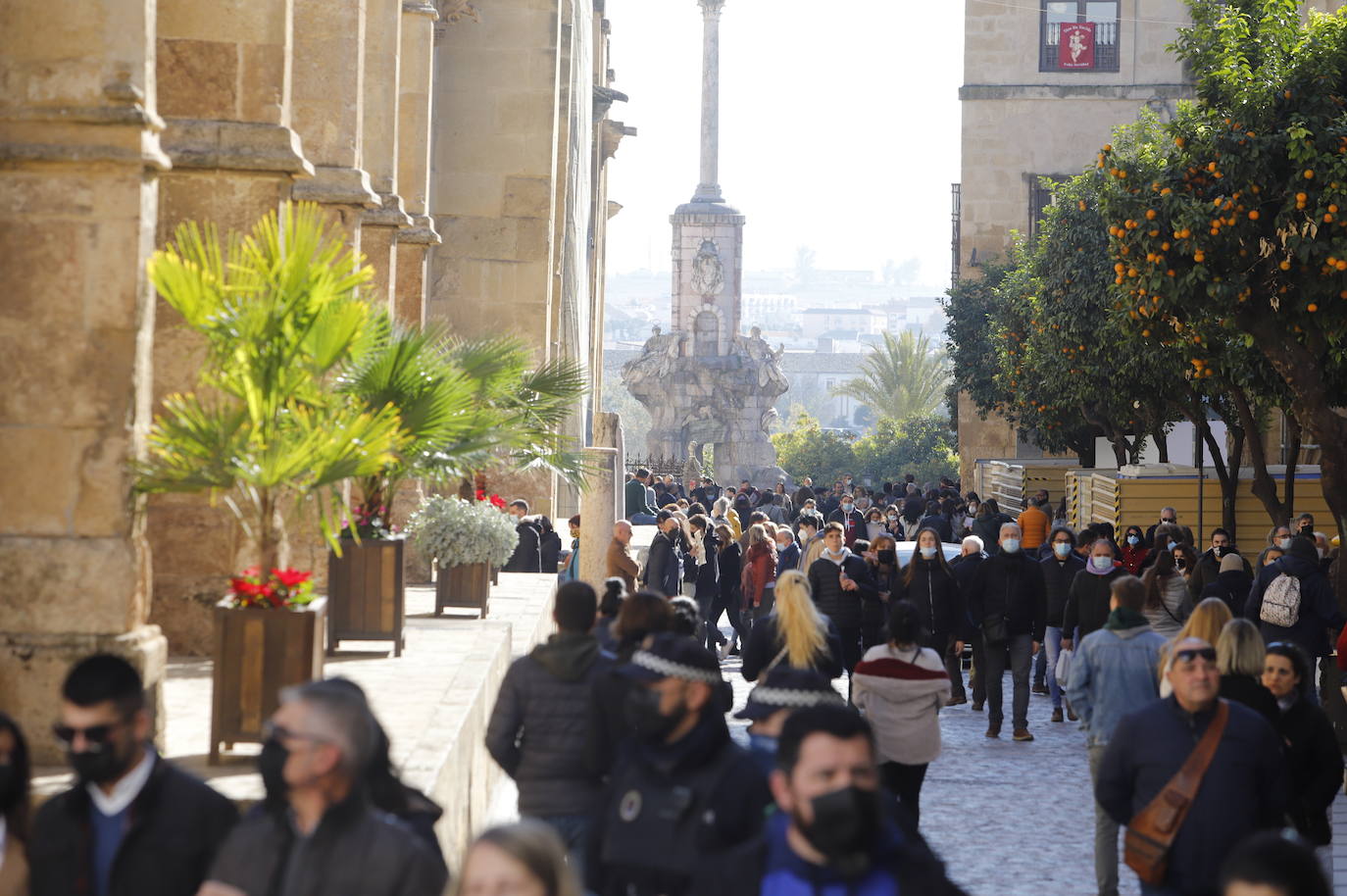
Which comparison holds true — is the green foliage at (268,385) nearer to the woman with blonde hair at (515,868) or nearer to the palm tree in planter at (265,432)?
the palm tree in planter at (265,432)

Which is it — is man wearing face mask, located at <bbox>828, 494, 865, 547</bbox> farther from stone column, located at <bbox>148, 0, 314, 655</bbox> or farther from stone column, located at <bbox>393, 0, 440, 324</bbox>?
stone column, located at <bbox>148, 0, 314, 655</bbox>

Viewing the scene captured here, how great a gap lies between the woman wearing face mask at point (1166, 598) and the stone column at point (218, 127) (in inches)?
210

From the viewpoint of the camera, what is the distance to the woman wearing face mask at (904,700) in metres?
9.02

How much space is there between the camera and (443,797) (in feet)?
23.3

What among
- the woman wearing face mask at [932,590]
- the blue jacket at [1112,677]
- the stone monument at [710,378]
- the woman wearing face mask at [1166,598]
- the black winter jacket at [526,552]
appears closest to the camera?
the blue jacket at [1112,677]

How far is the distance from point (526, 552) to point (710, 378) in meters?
65.2

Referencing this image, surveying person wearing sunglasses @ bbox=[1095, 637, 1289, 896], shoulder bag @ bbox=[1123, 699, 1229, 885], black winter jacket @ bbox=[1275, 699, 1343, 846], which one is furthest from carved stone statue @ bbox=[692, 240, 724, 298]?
shoulder bag @ bbox=[1123, 699, 1229, 885]

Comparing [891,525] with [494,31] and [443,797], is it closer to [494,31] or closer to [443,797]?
[494,31]

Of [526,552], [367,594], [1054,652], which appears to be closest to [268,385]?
[367,594]

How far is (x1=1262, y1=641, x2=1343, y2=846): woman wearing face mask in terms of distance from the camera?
23.8 ft

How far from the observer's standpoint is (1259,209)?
15102 mm

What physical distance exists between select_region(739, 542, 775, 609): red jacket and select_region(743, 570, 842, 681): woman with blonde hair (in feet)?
25.4

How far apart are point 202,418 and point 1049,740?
26.8 feet

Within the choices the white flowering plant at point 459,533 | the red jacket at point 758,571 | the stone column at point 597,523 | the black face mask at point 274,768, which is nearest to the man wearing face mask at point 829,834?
the black face mask at point 274,768
